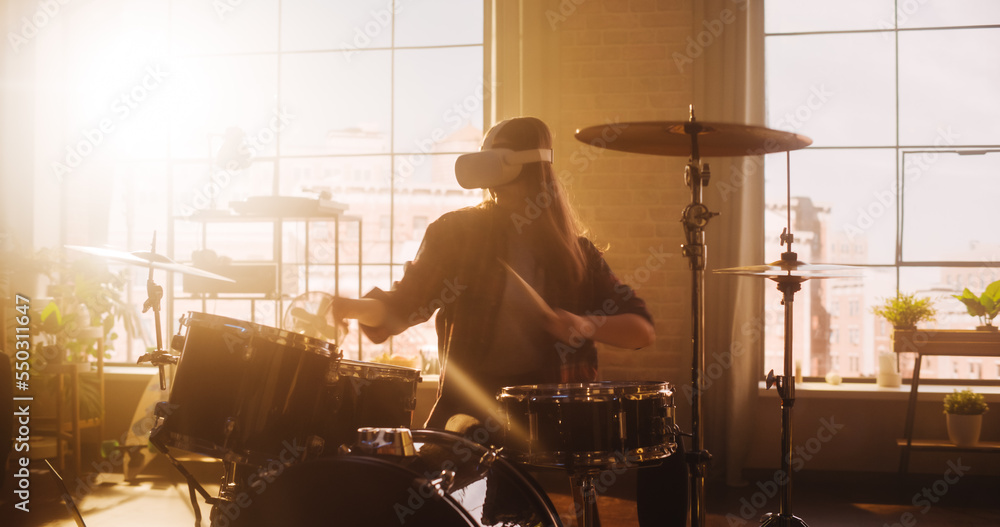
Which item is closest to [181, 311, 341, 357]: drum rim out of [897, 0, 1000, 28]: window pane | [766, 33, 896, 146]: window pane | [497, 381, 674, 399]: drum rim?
[497, 381, 674, 399]: drum rim

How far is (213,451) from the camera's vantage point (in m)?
1.56

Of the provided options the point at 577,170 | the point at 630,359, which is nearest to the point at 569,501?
the point at 630,359

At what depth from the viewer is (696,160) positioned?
2.03 meters

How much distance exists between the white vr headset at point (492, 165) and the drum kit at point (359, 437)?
52cm

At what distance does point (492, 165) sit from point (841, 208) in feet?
8.52

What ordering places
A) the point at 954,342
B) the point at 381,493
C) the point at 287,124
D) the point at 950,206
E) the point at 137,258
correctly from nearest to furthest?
the point at 381,493 < the point at 137,258 < the point at 954,342 < the point at 950,206 < the point at 287,124

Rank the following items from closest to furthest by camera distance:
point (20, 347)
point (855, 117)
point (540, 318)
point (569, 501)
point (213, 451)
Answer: point (213, 451), point (540, 318), point (569, 501), point (20, 347), point (855, 117)

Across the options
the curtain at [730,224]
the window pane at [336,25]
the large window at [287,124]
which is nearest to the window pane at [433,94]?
the large window at [287,124]

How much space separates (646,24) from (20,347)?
337cm

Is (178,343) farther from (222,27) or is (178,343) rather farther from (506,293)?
(222,27)

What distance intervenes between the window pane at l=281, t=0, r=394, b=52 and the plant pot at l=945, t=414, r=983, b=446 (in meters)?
3.40

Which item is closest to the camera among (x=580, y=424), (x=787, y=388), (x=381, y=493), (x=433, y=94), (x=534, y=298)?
(x=381, y=493)

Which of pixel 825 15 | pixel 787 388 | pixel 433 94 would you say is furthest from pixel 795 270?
pixel 433 94

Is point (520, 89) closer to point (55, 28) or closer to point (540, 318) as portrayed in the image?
point (540, 318)
